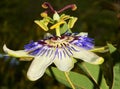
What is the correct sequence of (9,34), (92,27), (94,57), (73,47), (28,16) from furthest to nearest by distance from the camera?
(28,16), (92,27), (9,34), (73,47), (94,57)

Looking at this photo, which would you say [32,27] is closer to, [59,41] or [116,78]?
[59,41]

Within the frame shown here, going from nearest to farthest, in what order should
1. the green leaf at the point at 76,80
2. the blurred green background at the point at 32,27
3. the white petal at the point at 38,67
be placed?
the white petal at the point at 38,67 < the green leaf at the point at 76,80 < the blurred green background at the point at 32,27

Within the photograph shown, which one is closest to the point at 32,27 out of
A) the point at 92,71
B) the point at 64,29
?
the point at 64,29

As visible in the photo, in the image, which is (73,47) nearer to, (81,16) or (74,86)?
(74,86)

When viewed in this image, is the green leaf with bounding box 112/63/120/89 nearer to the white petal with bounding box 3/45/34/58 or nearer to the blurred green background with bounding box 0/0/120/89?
the blurred green background with bounding box 0/0/120/89

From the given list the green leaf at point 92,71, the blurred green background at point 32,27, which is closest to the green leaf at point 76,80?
the green leaf at point 92,71

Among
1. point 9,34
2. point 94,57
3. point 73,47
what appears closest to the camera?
point 94,57

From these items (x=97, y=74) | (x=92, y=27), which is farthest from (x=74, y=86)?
(x=92, y=27)

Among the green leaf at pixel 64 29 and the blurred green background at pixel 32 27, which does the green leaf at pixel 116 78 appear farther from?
the green leaf at pixel 64 29
